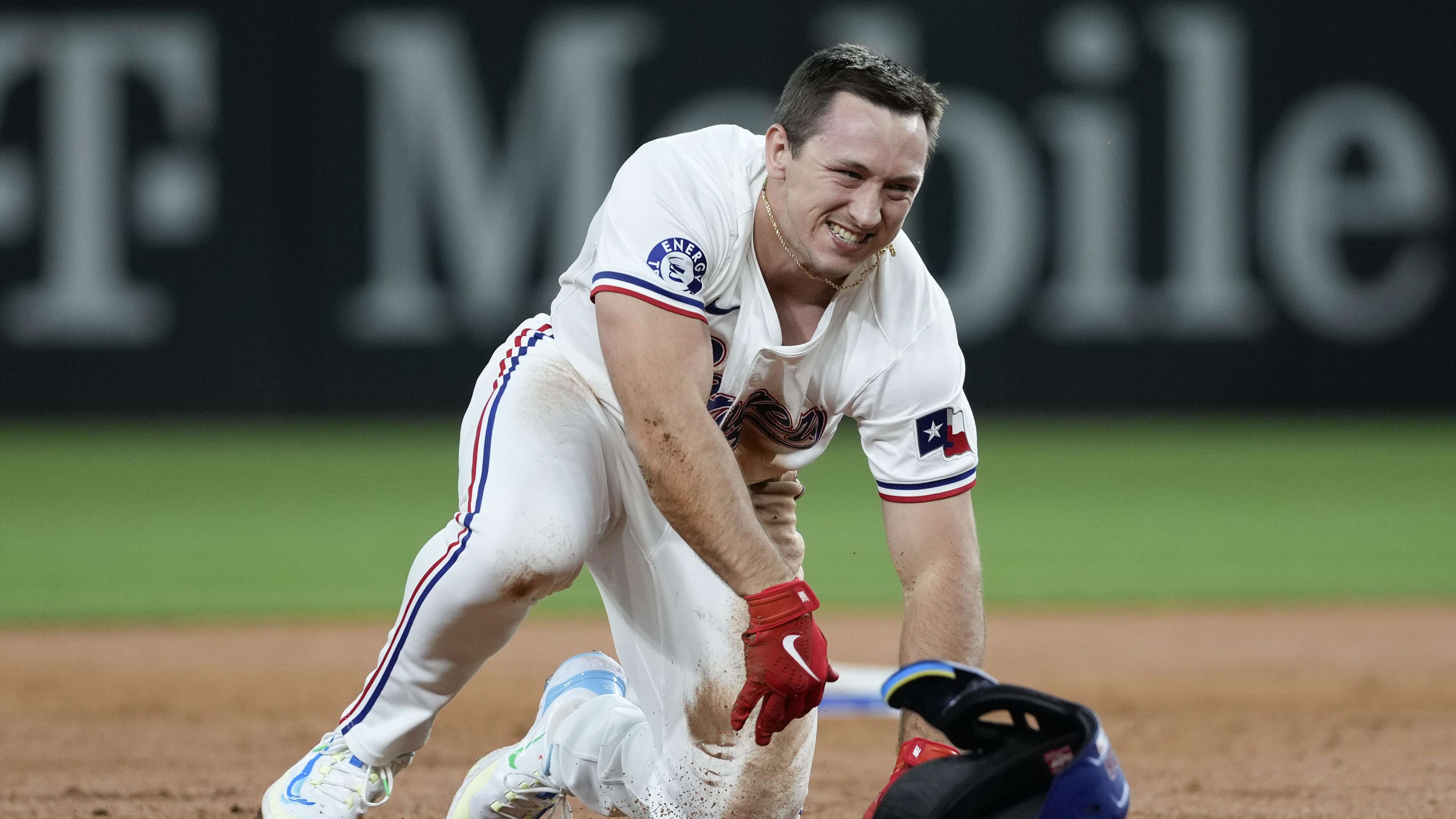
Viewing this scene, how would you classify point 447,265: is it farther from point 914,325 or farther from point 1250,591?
point 914,325

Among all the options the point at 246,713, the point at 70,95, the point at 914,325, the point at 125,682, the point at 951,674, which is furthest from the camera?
the point at 70,95

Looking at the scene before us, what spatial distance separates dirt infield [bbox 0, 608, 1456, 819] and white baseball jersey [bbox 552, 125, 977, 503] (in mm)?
1036

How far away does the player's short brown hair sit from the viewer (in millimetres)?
3039

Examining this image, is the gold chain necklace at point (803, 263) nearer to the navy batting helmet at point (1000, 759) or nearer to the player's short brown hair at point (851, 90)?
the player's short brown hair at point (851, 90)

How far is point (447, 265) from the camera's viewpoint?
36.8 feet

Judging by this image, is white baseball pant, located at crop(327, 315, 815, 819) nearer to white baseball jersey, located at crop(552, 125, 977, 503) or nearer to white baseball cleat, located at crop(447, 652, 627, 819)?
white baseball cleat, located at crop(447, 652, 627, 819)

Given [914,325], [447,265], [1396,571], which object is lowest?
[1396,571]

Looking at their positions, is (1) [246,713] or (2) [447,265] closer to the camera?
(1) [246,713]

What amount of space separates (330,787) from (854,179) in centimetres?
157

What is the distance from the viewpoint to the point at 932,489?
325 cm

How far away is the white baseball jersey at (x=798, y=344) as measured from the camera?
318 centimetres

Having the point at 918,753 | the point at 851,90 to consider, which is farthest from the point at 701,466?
the point at 851,90

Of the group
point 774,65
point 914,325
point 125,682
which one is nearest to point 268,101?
point 774,65

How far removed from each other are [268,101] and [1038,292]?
18.4ft
